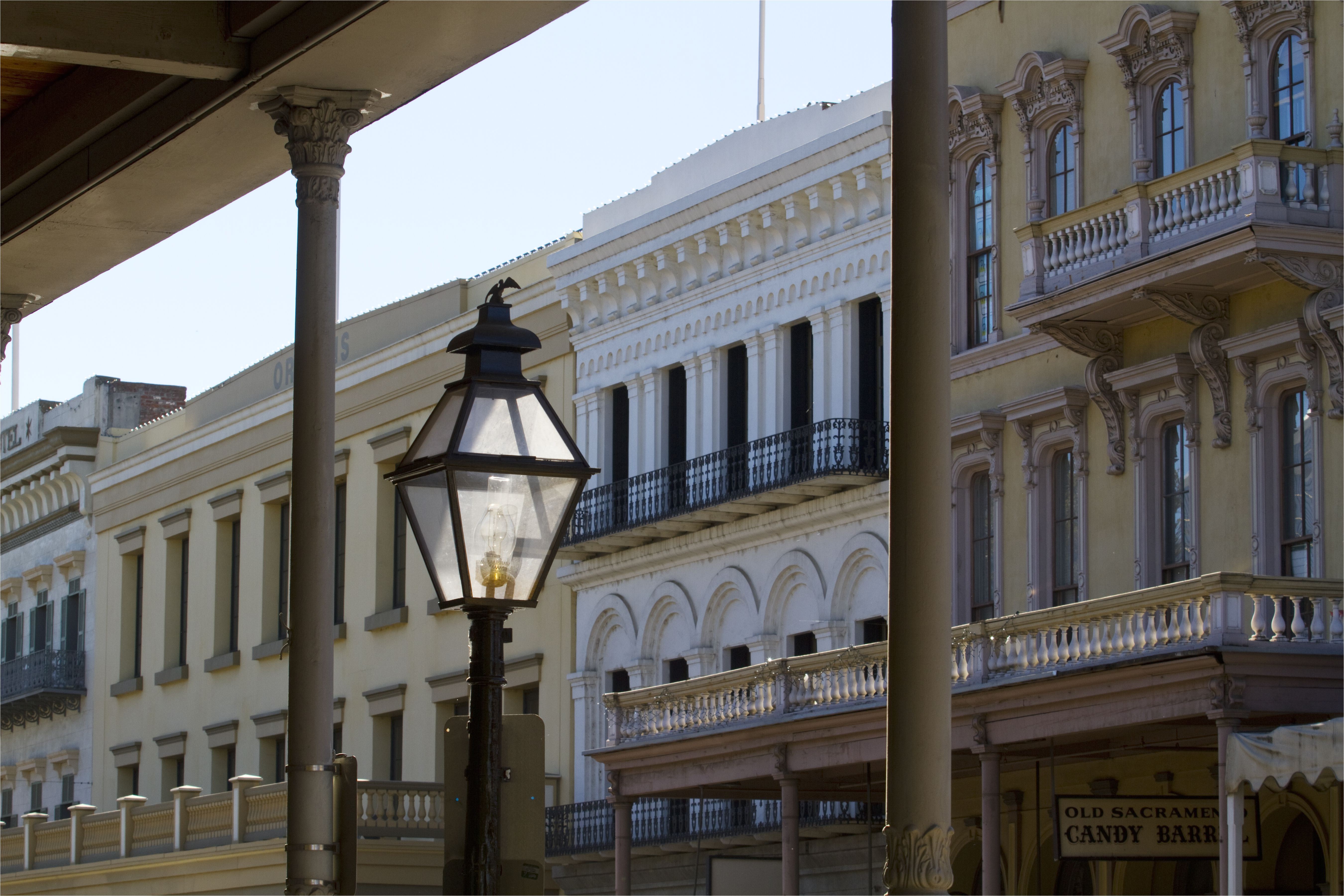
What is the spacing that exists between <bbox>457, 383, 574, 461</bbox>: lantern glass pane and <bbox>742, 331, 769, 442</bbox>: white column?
74.7ft

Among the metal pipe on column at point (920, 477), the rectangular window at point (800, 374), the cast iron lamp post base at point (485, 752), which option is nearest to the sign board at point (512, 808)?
the cast iron lamp post base at point (485, 752)

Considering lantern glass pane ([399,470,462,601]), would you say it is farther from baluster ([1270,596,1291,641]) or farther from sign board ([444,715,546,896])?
baluster ([1270,596,1291,641])

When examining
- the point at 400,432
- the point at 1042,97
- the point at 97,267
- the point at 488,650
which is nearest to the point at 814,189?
the point at 1042,97

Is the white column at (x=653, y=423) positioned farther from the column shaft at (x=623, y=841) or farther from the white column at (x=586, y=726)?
the column shaft at (x=623, y=841)

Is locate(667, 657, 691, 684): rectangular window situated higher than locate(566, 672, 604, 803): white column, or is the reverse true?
locate(667, 657, 691, 684): rectangular window

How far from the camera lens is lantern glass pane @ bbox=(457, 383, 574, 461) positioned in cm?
717

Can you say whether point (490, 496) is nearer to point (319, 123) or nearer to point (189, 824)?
point (319, 123)

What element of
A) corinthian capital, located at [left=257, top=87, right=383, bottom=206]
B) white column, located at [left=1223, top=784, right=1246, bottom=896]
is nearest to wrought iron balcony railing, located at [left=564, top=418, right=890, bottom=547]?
white column, located at [left=1223, top=784, right=1246, bottom=896]

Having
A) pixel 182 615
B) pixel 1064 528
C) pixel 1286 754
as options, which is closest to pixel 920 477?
pixel 1286 754

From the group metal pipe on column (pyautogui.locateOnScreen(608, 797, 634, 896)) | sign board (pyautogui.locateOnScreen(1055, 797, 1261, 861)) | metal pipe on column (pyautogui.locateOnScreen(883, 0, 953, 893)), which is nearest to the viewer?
metal pipe on column (pyautogui.locateOnScreen(883, 0, 953, 893))

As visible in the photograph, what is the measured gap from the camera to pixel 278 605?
40500 mm

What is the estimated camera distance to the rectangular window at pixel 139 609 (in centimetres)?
4503

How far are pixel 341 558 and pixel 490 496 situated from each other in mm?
32032

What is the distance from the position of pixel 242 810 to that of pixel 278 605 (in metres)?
9.47
